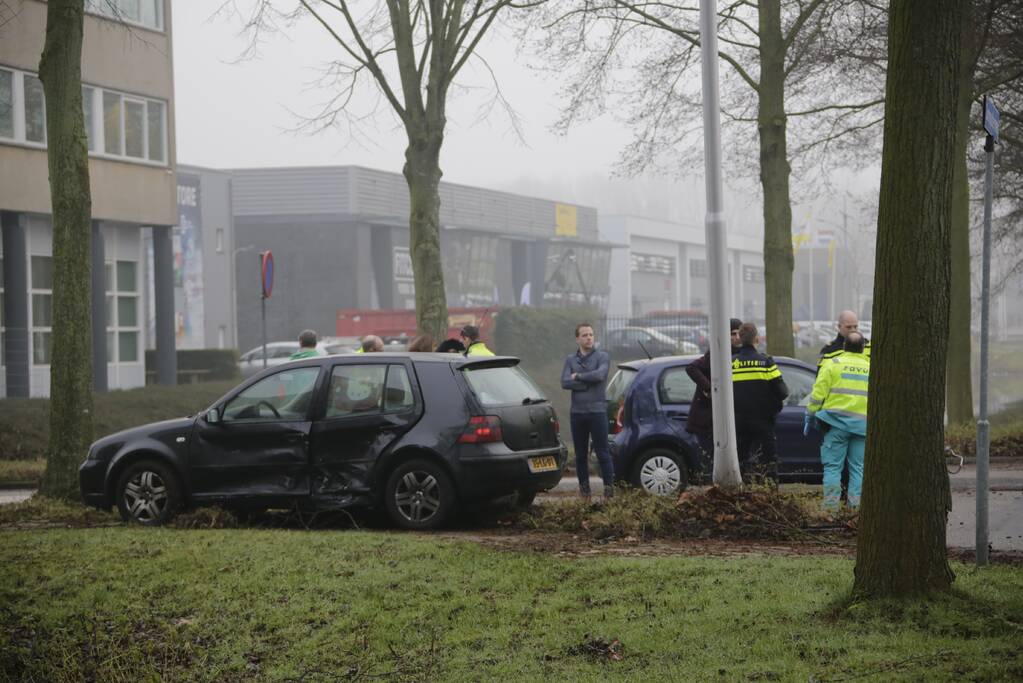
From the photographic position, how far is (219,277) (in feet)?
181

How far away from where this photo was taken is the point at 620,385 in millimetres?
14344

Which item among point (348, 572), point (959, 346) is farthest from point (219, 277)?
point (348, 572)

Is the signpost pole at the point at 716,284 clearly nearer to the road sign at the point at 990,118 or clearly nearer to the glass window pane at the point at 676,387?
the glass window pane at the point at 676,387

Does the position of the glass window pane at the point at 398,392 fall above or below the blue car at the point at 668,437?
above

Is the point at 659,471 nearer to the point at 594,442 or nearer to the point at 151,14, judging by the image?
the point at 594,442

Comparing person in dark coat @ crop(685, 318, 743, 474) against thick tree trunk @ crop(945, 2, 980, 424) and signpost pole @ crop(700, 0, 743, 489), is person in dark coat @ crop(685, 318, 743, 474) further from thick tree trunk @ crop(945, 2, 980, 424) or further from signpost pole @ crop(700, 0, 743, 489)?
thick tree trunk @ crop(945, 2, 980, 424)

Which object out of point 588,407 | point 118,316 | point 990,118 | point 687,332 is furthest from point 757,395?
point 687,332

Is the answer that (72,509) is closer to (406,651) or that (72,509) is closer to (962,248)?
(406,651)

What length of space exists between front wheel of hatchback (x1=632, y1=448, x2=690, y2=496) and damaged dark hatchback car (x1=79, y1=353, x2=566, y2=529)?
1.60 meters

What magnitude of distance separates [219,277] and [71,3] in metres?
42.1

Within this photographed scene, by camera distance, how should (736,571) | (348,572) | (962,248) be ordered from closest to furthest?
(736,571) → (348,572) → (962,248)

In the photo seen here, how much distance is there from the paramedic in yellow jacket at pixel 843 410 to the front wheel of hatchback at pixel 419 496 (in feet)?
10.7

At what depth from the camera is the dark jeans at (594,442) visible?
1283cm

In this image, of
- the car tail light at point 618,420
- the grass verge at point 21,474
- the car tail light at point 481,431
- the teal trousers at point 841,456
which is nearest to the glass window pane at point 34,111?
the grass verge at point 21,474
